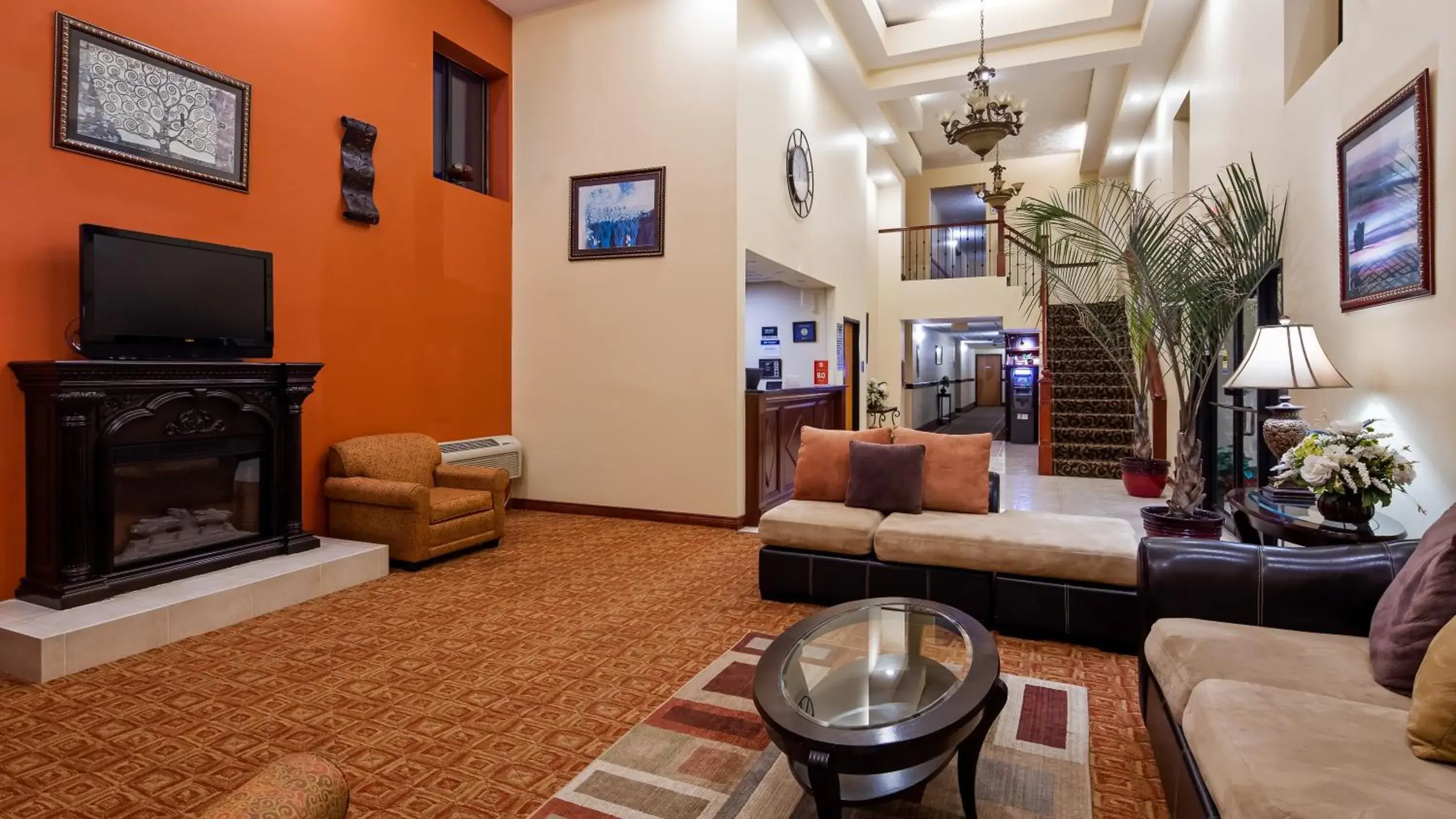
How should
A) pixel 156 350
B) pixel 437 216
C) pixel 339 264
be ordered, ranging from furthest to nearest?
pixel 437 216 < pixel 339 264 < pixel 156 350

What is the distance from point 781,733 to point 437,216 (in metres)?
5.44

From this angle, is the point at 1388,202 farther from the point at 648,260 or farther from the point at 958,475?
the point at 648,260

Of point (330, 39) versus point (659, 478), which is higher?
point (330, 39)

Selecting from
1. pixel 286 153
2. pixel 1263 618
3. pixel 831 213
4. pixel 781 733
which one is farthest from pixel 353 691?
pixel 831 213

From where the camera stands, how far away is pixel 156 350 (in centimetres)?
381

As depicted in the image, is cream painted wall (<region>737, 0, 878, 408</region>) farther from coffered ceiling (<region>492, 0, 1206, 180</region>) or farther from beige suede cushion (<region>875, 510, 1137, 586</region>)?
beige suede cushion (<region>875, 510, 1137, 586</region>)

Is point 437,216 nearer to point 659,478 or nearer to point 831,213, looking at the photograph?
→ point 659,478

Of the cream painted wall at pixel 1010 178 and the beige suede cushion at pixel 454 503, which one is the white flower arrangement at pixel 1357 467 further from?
the cream painted wall at pixel 1010 178

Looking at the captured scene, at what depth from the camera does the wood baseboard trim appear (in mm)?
5996

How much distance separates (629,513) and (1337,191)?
5.18 meters

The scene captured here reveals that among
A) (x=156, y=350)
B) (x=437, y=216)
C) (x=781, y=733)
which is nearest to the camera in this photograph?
(x=781, y=733)

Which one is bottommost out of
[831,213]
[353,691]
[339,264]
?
[353,691]

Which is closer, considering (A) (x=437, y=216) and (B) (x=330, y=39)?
(B) (x=330, y=39)

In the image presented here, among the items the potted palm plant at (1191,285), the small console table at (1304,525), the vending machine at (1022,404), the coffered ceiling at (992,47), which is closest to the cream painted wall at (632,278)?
the coffered ceiling at (992,47)
